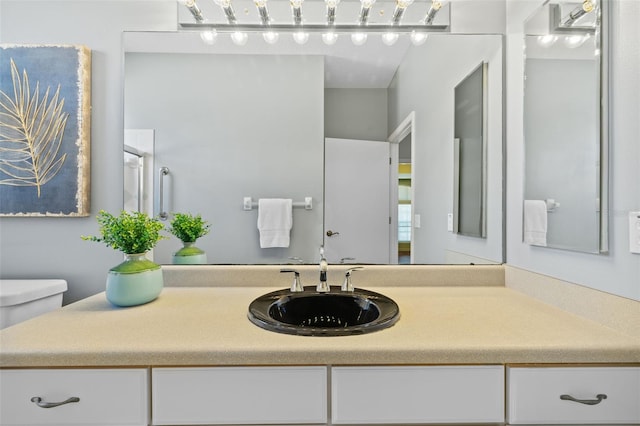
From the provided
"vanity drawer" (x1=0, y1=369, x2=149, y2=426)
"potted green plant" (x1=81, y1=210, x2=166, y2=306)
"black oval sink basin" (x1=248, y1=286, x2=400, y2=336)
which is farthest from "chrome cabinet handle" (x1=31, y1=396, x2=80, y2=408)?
"black oval sink basin" (x1=248, y1=286, x2=400, y2=336)

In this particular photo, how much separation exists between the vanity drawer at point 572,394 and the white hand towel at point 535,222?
517mm

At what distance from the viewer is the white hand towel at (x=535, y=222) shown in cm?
130

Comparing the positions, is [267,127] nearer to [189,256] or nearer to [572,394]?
[189,256]

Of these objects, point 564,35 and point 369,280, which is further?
point 369,280

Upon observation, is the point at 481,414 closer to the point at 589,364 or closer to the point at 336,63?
the point at 589,364

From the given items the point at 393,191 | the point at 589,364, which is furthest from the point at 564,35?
the point at 589,364

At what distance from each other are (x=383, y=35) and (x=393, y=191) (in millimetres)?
734

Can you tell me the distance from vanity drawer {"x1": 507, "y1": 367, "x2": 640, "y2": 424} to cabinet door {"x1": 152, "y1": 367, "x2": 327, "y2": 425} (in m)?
0.52

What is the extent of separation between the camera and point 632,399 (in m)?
0.89

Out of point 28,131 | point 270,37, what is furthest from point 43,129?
point 270,37

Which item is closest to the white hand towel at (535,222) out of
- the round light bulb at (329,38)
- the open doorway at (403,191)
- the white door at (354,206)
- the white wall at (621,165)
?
the white wall at (621,165)

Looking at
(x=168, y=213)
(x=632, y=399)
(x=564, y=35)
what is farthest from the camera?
(x=168, y=213)

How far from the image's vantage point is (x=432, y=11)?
1499mm

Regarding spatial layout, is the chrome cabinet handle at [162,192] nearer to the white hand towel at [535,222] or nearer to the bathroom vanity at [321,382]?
the bathroom vanity at [321,382]
